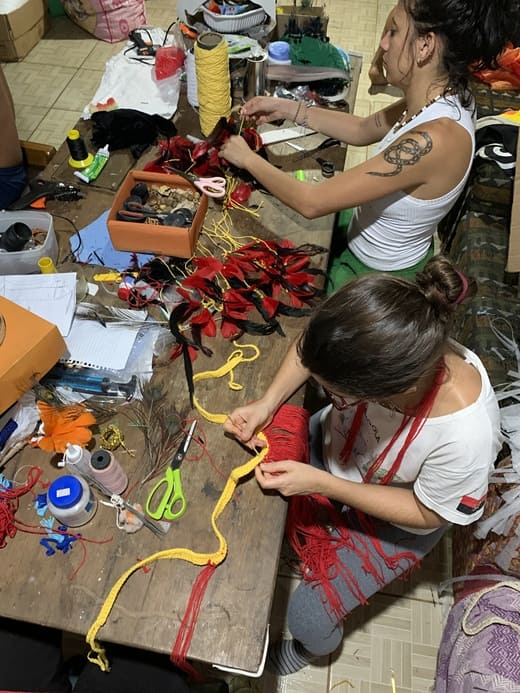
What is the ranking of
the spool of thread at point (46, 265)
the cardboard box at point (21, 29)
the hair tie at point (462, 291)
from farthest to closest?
the cardboard box at point (21, 29)
the spool of thread at point (46, 265)
the hair tie at point (462, 291)

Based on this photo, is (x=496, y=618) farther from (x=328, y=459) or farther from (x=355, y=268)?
(x=355, y=268)

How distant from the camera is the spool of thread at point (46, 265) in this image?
4.47 ft

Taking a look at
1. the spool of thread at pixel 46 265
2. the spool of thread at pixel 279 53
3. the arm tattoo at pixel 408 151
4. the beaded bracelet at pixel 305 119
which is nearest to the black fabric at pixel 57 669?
the spool of thread at pixel 46 265

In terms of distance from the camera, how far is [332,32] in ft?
13.2

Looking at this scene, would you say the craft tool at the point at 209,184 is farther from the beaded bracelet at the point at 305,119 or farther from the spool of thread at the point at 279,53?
the spool of thread at the point at 279,53

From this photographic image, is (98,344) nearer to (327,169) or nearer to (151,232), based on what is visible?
(151,232)

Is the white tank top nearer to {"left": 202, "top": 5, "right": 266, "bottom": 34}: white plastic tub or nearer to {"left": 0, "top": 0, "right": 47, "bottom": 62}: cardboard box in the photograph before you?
{"left": 202, "top": 5, "right": 266, "bottom": 34}: white plastic tub

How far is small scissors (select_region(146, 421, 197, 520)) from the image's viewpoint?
1028 millimetres

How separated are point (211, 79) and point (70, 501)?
137 cm

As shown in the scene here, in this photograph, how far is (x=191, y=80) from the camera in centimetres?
184

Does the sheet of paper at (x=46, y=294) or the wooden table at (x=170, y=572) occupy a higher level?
the sheet of paper at (x=46, y=294)

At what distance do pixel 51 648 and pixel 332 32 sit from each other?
14.3ft

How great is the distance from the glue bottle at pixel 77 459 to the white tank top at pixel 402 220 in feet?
3.58

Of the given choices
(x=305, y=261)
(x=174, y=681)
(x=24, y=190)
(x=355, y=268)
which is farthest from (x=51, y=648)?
(x=24, y=190)
